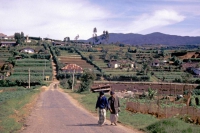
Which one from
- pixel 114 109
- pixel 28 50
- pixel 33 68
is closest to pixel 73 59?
pixel 28 50

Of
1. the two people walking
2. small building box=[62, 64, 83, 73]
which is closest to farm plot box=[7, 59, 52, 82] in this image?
small building box=[62, 64, 83, 73]

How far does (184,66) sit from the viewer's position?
95.3 metres

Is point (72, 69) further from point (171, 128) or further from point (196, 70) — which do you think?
point (171, 128)

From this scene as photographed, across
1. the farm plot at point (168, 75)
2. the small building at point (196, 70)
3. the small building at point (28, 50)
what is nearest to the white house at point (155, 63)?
the farm plot at point (168, 75)

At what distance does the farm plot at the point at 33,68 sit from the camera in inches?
3305

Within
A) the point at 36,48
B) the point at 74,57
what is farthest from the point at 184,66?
the point at 36,48

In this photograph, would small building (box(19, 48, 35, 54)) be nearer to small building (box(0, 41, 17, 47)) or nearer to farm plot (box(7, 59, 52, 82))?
farm plot (box(7, 59, 52, 82))

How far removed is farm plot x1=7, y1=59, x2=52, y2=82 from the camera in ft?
275

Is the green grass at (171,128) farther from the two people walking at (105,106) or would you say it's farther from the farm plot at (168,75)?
the farm plot at (168,75)

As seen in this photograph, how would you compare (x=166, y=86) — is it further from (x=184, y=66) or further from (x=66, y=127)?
(x=66, y=127)

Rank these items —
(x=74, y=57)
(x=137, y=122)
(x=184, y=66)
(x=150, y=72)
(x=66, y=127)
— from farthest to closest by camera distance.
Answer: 1. (x=74, y=57)
2. (x=184, y=66)
3. (x=150, y=72)
4. (x=137, y=122)
5. (x=66, y=127)

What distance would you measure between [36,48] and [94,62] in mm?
27625

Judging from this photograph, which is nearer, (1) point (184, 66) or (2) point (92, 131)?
(2) point (92, 131)

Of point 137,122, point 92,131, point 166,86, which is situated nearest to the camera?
point 92,131
